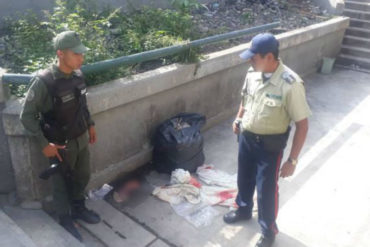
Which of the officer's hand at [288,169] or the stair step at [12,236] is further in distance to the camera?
the officer's hand at [288,169]

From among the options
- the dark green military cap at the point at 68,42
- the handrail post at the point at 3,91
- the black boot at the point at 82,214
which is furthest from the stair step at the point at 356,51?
the handrail post at the point at 3,91

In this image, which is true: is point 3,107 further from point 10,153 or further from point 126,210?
point 126,210

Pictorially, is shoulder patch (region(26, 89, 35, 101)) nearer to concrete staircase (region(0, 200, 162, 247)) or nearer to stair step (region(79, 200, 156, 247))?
concrete staircase (region(0, 200, 162, 247))

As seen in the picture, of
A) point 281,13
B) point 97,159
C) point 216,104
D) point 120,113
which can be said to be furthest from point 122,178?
point 281,13

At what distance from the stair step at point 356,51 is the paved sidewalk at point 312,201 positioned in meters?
3.38

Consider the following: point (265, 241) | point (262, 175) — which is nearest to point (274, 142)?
point (262, 175)

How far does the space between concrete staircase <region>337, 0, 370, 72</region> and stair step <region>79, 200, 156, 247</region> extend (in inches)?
295

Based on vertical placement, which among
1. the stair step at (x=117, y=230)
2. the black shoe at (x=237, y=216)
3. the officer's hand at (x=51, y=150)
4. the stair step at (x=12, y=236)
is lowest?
the stair step at (x=117, y=230)

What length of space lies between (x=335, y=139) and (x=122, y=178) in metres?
3.25

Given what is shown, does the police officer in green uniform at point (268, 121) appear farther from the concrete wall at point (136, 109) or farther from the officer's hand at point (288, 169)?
the concrete wall at point (136, 109)

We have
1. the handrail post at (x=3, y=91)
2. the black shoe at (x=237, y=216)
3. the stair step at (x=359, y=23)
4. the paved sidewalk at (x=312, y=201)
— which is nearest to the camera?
the handrail post at (x=3, y=91)

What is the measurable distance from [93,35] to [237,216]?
2.80 m

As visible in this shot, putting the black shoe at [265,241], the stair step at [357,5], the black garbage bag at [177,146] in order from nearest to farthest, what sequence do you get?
the black shoe at [265,241] < the black garbage bag at [177,146] < the stair step at [357,5]

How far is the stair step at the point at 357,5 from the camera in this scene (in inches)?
374
